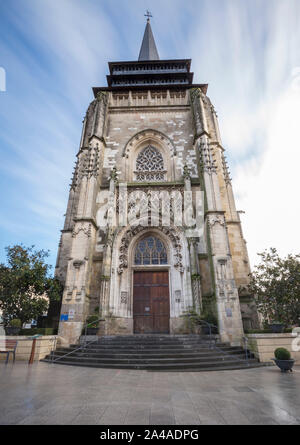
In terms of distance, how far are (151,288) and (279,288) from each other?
6376 mm

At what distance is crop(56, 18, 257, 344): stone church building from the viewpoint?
10.7 meters

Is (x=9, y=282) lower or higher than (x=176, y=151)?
lower

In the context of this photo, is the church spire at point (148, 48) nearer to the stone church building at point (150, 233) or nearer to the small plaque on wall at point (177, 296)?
the stone church building at point (150, 233)

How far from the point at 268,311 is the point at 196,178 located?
895 cm

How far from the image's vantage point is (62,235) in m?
13.5

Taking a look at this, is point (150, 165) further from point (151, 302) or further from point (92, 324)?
point (92, 324)

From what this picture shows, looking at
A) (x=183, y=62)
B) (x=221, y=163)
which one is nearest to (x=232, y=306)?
(x=221, y=163)

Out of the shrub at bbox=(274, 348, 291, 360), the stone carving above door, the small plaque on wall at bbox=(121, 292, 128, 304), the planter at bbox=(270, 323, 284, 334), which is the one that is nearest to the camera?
the shrub at bbox=(274, 348, 291, 360)

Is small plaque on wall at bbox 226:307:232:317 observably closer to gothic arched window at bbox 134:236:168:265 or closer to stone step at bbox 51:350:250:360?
stone step at bbox 51:350:250:360

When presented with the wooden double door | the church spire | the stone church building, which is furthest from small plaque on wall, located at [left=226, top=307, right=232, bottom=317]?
the church spire

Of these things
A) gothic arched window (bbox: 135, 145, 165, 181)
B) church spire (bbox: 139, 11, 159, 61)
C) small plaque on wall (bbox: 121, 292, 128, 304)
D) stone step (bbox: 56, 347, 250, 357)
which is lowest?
stone step (bbox: 56, 347, 250, 357)

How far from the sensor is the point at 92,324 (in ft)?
32.6

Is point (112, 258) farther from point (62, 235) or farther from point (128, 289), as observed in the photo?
point (62, 235)

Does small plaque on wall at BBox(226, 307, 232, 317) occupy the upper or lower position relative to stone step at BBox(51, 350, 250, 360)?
upper
